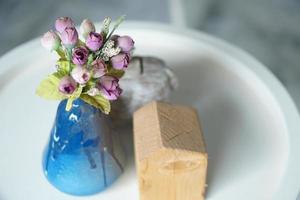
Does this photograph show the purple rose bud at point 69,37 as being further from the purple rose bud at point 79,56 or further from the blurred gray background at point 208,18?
the blurred gray background at point 208,18

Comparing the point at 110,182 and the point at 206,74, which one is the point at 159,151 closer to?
the point at 110,182

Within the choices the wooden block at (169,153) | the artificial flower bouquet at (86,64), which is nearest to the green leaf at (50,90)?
the artificial flower bouquet at (86,64)

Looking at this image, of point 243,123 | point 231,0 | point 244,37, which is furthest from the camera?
point 231,0

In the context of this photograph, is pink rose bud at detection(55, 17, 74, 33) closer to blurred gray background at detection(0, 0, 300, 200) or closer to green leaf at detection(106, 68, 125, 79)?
green leaf at detection(106, 68, 125, 79)

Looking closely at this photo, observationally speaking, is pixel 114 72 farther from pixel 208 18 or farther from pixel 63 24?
pixel 208 18

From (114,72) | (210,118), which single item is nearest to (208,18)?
(210,118)

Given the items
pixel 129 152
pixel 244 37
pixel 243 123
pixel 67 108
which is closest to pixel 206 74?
pixel 243 123
